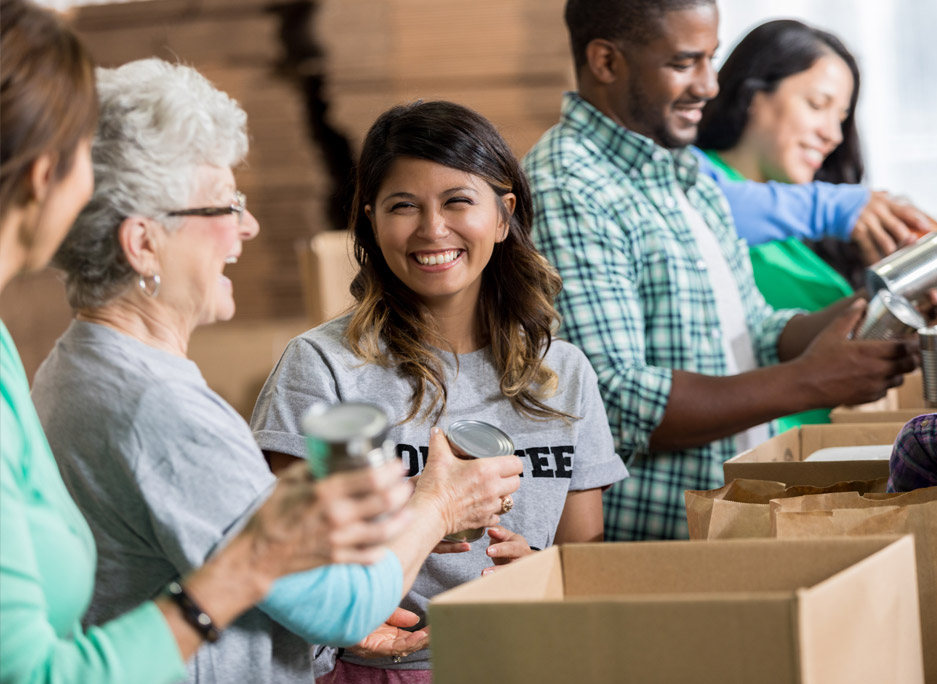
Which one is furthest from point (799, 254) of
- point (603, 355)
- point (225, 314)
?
point (225, 314)

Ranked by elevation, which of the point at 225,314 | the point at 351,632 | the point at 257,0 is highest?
the point at 257,0

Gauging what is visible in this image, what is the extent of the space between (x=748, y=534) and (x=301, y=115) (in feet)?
10.7

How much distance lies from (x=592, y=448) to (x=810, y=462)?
1.16 feet

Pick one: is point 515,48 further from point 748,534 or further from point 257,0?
point 748,534

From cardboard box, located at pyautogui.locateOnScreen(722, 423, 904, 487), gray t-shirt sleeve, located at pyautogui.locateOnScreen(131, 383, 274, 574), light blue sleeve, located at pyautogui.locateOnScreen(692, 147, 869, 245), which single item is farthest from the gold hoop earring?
light blue sleeve, located at pyautogui.locateOnScreen(692, 147, 869, 245)

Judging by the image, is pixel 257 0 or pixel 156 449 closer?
pixel 156 449

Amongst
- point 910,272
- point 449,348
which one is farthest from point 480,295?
point 910,272

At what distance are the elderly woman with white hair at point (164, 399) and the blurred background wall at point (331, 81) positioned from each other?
283cm

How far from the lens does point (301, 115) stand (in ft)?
14.4

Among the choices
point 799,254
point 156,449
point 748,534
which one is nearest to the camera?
point 156,449

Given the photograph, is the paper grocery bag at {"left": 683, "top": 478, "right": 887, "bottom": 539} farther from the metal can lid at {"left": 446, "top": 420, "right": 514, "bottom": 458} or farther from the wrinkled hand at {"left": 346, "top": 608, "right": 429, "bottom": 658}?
the wrinkled hand at {"left": 346, "top": 608, "right": 429, "bottom": 658}

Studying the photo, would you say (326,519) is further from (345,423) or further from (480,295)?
(480,295)

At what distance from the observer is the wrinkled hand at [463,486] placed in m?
1.39

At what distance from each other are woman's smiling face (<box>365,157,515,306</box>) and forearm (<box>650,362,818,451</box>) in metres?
0.53
